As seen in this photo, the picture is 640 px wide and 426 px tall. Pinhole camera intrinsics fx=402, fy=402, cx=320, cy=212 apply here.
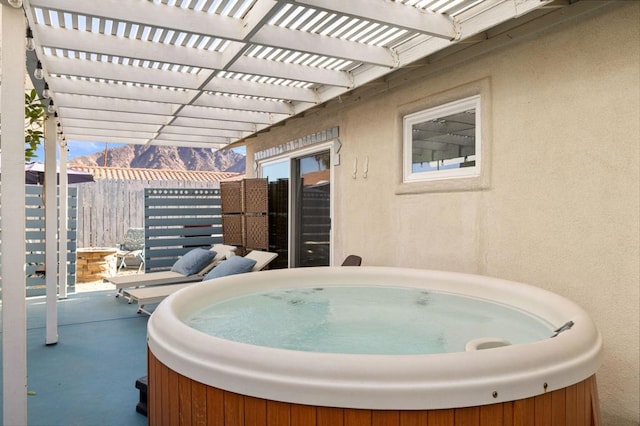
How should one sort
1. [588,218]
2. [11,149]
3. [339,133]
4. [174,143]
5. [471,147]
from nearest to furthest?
[11,149] < [588,218] < [471,147] < [339,133] < [174,143]

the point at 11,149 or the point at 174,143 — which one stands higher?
the point at 174,143

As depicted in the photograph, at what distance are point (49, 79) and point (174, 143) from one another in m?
4.01

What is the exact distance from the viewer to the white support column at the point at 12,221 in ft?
7.86

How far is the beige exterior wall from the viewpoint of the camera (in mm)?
2625

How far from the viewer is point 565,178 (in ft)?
9.82

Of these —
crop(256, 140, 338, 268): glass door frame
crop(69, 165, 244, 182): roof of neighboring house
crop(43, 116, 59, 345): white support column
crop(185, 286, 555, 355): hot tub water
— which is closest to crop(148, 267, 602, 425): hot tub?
crop(185, 286, 555, 355): hot tub water

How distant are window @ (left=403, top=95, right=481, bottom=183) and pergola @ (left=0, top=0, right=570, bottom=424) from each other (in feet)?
2.09

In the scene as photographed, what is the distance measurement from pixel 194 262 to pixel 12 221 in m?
4.48

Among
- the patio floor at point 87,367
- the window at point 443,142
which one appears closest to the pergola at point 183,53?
the patio floor at point 87,367

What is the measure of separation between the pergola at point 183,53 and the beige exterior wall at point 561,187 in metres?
0.38

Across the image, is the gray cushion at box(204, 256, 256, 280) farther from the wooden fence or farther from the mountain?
the mountain

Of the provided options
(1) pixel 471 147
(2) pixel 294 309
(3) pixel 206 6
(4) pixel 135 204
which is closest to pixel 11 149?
(3) pixel 206 6

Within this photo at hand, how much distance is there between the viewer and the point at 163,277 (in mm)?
6637

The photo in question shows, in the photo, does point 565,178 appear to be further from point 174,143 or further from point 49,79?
point 174,143
